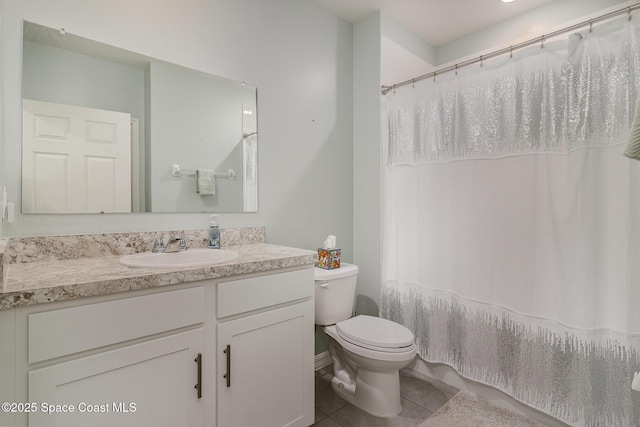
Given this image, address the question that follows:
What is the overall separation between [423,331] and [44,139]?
2.27 m

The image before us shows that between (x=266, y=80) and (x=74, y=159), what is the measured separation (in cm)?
111

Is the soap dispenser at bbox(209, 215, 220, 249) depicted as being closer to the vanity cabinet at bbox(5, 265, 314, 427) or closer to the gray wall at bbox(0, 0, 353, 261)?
the gray wall at bbox(0, 0, 353, 261)

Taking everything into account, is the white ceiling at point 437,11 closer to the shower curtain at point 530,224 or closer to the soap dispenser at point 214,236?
the shower curtain at point 530,224

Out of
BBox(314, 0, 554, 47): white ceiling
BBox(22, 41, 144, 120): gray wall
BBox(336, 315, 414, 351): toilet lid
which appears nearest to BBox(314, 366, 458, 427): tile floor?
BBox(336, 315, 414, 351): toilet lid

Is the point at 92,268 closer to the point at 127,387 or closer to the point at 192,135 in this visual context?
the point at 127,387

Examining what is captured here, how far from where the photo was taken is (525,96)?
1.72 m

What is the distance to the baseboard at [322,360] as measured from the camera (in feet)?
7.41

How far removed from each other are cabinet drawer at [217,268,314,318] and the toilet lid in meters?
0.39

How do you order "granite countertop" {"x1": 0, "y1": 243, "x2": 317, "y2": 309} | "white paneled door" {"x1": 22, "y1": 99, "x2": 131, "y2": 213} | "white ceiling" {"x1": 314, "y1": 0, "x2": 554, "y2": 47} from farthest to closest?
1. "white ceiling" {"x1": 314, "y1": 0, "x2": 554, "y2": 47}
2. "white paneled door" {"x1": 22, "y1": 99, "x2": 131, "y2": 213}
3. "granite countertop" {"x1": 0, "y1": 243, "x2": 317, "y2": 309}

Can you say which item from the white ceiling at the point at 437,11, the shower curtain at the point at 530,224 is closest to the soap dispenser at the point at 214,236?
the shower curtain at the point at 530,224

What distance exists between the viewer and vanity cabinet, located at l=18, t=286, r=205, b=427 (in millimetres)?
898

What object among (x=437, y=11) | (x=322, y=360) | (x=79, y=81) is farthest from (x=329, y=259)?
(x=437, y=11)

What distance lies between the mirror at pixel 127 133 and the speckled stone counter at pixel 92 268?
15cm

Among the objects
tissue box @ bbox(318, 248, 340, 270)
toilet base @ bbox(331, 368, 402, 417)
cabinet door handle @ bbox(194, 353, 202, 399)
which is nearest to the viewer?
cabinet door handle @ bbox(194, 353, 202, 399)
